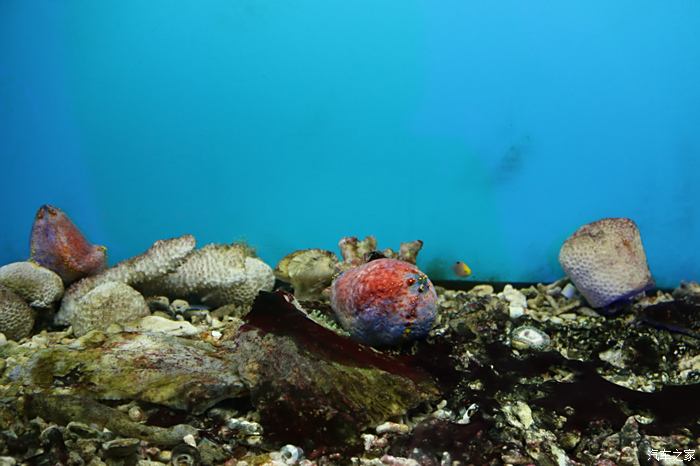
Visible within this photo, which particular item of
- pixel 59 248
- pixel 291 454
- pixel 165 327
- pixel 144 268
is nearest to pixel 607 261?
pixel 291 454

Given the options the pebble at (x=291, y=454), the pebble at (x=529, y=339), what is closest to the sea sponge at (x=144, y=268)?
the pebble at (x=291, y=454)

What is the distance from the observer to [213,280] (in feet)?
13.8

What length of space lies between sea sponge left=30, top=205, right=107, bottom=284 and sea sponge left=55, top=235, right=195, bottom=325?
12 centimetres

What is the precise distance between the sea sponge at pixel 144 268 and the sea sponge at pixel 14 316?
0.33 metres

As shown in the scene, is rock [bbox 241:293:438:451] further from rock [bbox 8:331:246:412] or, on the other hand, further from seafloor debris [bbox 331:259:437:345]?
seafloor debris [bbox 331:259:437:345]

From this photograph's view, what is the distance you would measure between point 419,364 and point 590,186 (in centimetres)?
246

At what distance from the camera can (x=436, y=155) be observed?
15.1 ft

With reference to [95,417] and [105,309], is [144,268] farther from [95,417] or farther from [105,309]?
[95,417]

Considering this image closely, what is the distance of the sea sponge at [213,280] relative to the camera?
4.20m

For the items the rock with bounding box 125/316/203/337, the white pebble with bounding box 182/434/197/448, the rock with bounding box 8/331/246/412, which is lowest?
the white pebble with bounding box 182/434/197/448

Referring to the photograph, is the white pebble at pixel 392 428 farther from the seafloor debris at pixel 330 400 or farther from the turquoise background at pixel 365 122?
the turquoise background at pixel 365 122

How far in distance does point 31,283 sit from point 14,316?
1.05ft

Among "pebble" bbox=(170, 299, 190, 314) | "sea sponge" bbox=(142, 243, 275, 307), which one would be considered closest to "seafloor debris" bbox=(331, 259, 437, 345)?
"sea sponge" bbox=(142, 243, 275, 307)

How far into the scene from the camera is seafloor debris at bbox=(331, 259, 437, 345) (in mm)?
3162
